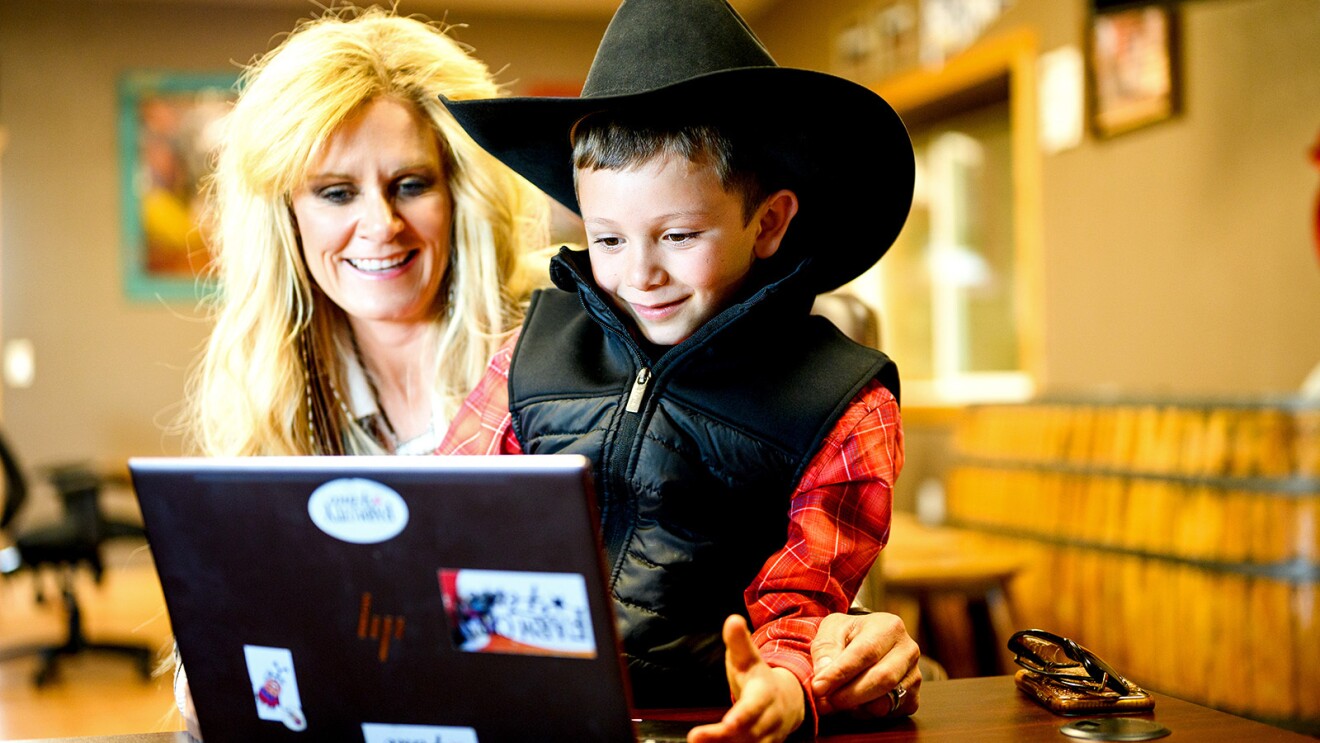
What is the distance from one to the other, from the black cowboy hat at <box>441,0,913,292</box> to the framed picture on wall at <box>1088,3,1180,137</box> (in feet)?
9.66

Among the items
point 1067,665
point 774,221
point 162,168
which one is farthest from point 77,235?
point 1067,665

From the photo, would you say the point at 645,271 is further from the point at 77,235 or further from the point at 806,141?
the point at 77,235

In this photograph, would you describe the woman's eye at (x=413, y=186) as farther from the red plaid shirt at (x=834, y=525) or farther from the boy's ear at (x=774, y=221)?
the red plaid shirt at (x=834, y=525)

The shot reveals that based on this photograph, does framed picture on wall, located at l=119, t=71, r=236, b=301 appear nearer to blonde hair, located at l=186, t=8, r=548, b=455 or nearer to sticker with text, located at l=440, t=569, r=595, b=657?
blonde hair, located at l=186, t=8, r=548, b=455

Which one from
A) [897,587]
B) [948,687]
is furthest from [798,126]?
[897,587]

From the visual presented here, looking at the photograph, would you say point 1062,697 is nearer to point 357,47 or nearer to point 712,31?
point 712,31

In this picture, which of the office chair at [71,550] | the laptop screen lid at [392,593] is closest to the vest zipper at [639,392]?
the laptop screen lid at [392,593]

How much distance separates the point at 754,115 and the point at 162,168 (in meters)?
7.11

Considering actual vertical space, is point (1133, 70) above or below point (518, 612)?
above

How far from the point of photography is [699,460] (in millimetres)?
944

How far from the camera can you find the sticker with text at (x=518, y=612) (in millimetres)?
621

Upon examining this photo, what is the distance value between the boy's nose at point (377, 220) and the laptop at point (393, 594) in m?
0.81

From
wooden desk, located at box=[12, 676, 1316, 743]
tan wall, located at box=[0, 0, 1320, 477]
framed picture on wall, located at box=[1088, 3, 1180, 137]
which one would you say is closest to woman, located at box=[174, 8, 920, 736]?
wooden desk, located at box=[12, 676, 1316, 743]

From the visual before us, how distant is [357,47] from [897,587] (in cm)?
212
